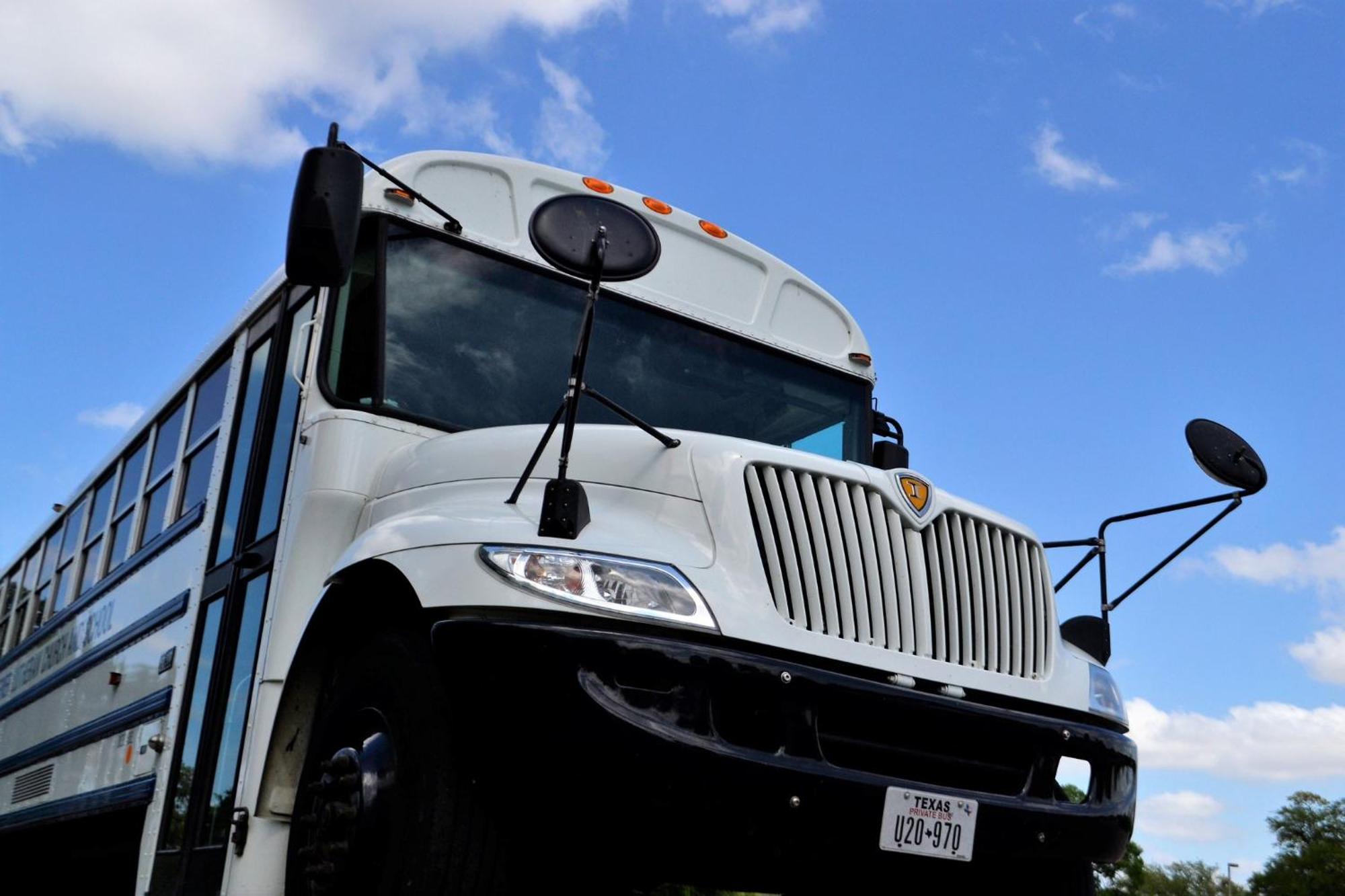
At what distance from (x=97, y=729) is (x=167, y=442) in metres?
1.12

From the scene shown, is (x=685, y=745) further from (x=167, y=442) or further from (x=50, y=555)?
(x=50, y=555)

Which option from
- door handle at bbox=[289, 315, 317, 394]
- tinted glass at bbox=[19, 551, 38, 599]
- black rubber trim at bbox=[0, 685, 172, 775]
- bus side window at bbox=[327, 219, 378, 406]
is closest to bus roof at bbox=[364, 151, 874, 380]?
bus side window at bbox=[327, 219, 378, 406]

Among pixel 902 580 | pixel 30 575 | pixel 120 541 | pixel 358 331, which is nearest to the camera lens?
pixel 902 580

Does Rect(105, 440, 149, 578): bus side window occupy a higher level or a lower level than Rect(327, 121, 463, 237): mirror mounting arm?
lower

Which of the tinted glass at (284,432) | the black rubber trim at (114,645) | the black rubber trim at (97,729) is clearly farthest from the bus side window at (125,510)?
the tinted glass at (284,432)

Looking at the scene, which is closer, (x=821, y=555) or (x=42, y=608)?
(x=821, y=555)

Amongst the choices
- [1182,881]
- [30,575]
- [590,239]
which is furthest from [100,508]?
[1182,881]

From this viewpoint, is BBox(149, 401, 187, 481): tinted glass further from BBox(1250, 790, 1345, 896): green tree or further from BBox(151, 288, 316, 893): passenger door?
BBox(1250, 790, 1345, 896): green tree

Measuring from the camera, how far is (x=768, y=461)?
2875mm

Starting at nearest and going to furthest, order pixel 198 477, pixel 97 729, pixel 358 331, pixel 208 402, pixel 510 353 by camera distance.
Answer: pixel 358 331 < pixel 510 353 < pixel 198 477 < pixel 208 402 < pixel 97 729

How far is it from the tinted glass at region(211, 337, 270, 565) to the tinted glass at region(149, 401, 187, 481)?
891 mm

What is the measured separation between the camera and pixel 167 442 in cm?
539

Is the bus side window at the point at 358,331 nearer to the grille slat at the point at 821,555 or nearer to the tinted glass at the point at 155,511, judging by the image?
the grille slat at the point at 821,555

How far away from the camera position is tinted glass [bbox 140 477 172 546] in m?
5.12
